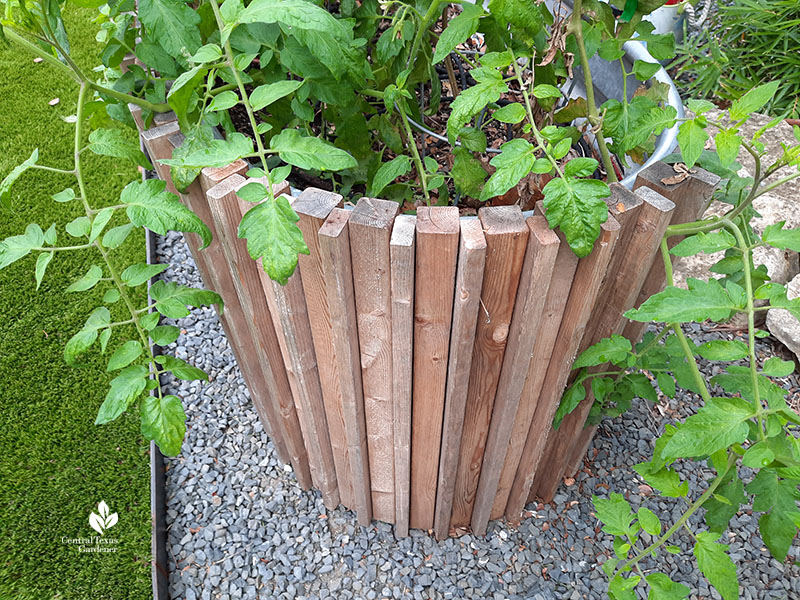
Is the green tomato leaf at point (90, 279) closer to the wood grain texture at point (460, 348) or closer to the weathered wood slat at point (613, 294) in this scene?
the wood grain texture at point (460, 348)

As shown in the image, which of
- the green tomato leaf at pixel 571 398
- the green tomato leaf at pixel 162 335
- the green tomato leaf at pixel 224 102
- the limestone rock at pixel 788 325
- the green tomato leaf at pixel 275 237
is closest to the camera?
the green tomato leaf at pixel 275 237

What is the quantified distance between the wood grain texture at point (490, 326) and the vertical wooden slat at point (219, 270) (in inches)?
20.2

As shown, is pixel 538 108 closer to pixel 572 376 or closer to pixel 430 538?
pixel 572 376

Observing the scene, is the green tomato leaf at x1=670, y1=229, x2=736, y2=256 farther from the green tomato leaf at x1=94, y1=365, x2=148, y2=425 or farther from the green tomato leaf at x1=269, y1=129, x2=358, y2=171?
the green tomato leaf at x1=94, y1=365, x2=148, y2=425

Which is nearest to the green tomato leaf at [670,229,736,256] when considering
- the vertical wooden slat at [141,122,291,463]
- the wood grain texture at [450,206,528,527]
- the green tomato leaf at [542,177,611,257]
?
the green tomato leaf at [542,177,611,257]

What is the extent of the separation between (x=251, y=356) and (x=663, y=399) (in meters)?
1.49

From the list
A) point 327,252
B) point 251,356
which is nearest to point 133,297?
point 251,356

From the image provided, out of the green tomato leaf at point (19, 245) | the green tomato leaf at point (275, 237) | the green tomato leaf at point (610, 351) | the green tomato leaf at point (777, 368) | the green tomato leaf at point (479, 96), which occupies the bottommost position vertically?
the green tomato leaf at point (610, 351)

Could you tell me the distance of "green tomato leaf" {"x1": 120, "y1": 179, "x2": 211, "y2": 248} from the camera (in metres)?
1.03

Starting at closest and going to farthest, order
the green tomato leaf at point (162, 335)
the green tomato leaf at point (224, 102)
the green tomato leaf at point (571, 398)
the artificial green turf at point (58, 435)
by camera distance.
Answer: the green tomato leaf at point (224, 102)
the green tomato leaf at point (162, 335)
the green tomato leaf at point (571, 398)
the artificial green turf at point (58, 435)

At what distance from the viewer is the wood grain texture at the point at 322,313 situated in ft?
3.60

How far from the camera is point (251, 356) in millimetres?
1633

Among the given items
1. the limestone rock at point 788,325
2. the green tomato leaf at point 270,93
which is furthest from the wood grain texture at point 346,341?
the limestone rock at point 788,325

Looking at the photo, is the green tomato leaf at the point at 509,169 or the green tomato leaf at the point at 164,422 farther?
the green tomato leaf at the point at 164,422
